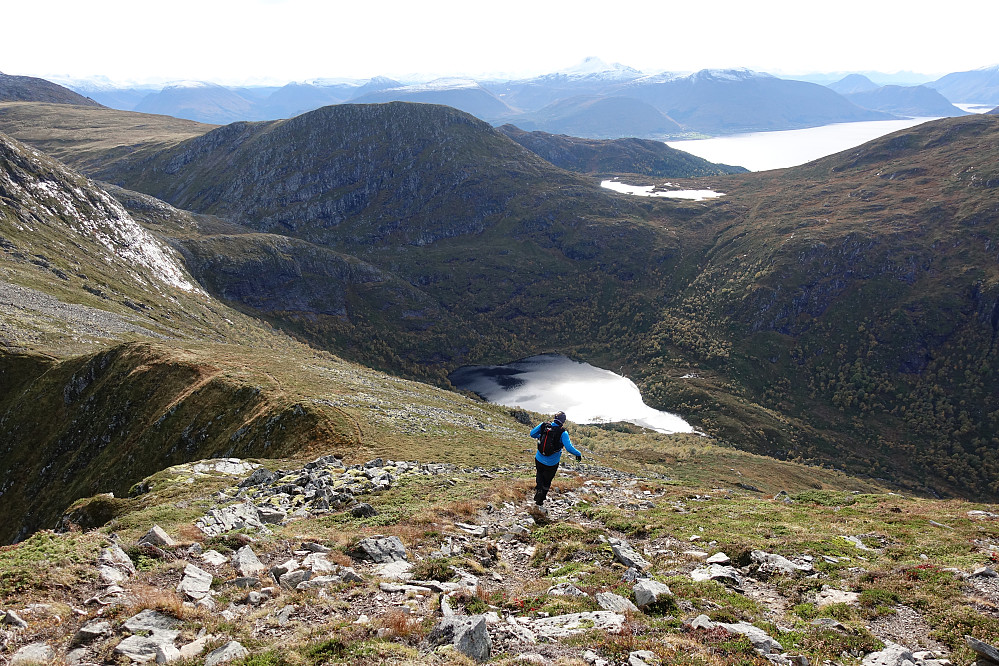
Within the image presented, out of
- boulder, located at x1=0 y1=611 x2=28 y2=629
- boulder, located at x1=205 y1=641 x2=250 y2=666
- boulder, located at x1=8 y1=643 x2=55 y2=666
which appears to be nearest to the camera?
boulder, located at x1=8 y1=643 x2=55 y2=666

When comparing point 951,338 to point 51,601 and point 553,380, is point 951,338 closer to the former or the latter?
point 553,380

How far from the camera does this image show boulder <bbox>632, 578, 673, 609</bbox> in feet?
42.5

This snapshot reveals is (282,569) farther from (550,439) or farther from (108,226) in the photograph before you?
(108,226)

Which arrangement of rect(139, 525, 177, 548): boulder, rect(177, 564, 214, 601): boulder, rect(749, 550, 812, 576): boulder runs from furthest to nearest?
1. rect(749, 550, 812, 576): boulder
2. rect(139, 525, 177, 548): boulder
3. rect(177, 564, 214, 601): boulder

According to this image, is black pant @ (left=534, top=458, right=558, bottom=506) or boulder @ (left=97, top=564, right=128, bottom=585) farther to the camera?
black pant @ (left=534, top=458, right=558, bottom=506)

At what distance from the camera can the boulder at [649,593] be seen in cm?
1295

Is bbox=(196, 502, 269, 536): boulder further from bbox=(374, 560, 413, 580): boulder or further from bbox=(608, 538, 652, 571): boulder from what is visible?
bbox=(608, 538, 652, 571): boulder

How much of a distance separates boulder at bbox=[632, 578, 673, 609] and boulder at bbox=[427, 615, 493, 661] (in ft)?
15.9

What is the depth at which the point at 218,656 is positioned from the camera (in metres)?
9.47

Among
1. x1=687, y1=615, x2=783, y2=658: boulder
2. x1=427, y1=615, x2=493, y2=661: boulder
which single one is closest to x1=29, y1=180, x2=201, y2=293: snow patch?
x1=427, y1=615, x2=493, y2=661: boulder

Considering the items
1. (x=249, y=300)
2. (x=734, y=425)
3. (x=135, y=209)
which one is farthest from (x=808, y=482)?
(x=135, y=209)

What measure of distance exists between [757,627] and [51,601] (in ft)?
57.8

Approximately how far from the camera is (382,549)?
54.2 feet

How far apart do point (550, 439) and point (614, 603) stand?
9506mm
